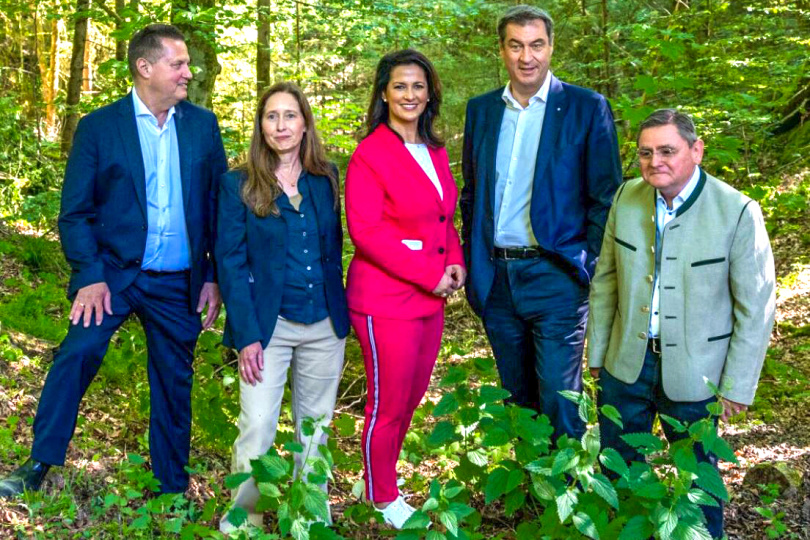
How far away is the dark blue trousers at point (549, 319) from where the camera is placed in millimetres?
3691

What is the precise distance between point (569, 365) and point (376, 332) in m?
0.97

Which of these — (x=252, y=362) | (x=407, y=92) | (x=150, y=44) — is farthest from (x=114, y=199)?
(x=407, y=92)

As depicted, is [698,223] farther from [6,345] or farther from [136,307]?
[6,345]

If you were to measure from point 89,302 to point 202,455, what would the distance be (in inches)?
55.5

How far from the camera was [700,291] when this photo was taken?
3.12 m

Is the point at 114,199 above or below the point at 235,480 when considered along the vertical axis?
above

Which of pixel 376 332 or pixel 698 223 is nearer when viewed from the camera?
pixel 698 223

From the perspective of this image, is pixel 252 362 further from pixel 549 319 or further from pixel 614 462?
pixel 614 462

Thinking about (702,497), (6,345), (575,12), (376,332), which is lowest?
(6,345)

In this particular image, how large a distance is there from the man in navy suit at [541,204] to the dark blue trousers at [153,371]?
1529 mm

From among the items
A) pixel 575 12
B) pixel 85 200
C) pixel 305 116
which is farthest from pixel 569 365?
pixel 575 12

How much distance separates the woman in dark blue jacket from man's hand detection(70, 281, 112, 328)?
23.5 inches

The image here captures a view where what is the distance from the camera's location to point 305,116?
11.8 ft

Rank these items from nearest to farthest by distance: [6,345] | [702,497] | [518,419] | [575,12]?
1. [702,497]
2. [518,419]
3. [6,345]
4. [575,12]
